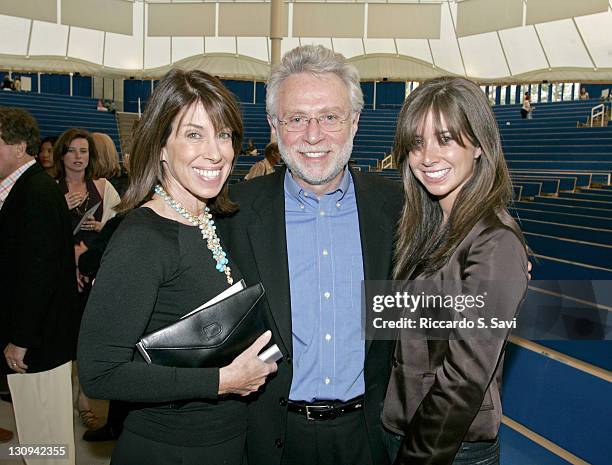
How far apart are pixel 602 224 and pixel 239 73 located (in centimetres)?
1816

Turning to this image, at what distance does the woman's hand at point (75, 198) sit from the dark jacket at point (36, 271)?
2.96ft

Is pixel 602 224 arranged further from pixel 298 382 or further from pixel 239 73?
pixel 239 73

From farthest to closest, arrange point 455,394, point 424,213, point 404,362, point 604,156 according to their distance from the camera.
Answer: point 604,156 → point 424,213 → point 404,362 → point 455,394

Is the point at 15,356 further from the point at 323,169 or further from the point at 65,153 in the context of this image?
the point at 323,169

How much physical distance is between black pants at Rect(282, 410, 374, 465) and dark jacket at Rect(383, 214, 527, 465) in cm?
32

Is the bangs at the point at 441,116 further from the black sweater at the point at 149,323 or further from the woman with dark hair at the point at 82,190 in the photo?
the woman with dark hair at the point at 82,190

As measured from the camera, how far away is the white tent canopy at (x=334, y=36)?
19.1 meters

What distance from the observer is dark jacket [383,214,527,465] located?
1290 mm

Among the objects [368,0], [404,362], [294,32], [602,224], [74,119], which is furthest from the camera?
[368,0]

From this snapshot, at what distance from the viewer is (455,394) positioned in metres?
1.32

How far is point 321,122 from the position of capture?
74.6 inches

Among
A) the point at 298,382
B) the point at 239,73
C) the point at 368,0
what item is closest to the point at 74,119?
the point at 239,73

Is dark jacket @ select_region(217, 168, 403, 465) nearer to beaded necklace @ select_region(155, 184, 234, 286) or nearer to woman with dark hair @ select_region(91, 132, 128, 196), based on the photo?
beaded necklace @ select_region(155, 184, 234, 286)

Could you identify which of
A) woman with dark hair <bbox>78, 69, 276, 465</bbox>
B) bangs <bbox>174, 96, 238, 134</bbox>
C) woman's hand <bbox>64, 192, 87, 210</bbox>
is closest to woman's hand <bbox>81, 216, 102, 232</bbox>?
woman's hand <bbox>64, 192, 87, 210</bbox>
